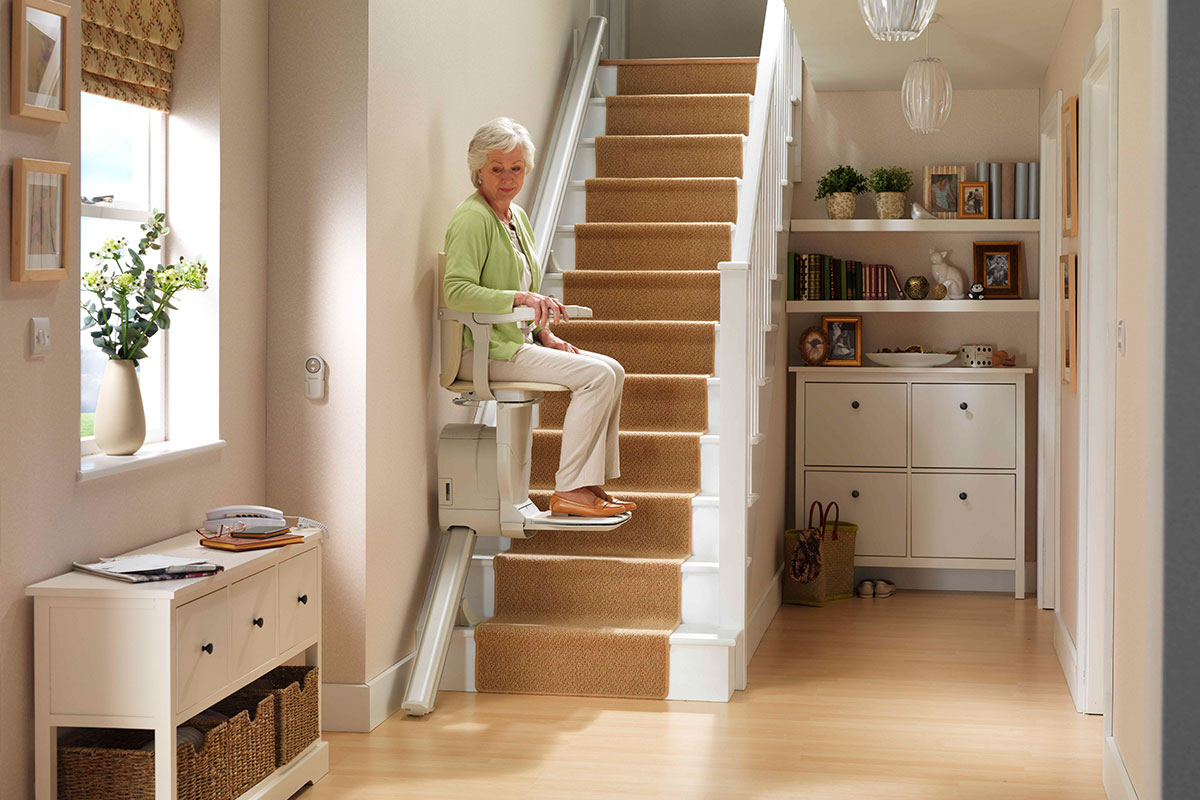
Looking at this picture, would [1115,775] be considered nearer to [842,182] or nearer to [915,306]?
[915,306]

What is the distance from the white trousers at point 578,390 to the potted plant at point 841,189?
7.73 ft

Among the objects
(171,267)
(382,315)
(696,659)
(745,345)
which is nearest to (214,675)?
(171,267)

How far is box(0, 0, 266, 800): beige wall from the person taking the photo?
262 centimetres

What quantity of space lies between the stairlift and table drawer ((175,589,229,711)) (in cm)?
120

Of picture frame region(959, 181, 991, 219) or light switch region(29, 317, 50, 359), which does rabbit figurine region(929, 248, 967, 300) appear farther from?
light switch region(29, 317, 50, 359)

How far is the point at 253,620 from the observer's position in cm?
301

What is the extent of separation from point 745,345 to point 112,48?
2.11 m

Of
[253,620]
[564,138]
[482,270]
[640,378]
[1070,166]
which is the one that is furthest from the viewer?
[564,138]

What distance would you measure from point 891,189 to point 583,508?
8.95ft

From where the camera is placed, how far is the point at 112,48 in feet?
10.1

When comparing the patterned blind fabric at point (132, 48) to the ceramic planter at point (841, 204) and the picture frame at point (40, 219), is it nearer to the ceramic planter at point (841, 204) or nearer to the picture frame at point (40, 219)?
the picture frame at point (40, 219)

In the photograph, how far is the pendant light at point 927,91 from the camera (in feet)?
16.8

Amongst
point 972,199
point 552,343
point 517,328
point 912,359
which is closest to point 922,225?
point 972,199

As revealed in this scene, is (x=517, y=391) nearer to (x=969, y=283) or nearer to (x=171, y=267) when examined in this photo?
(x=171, y=267)
